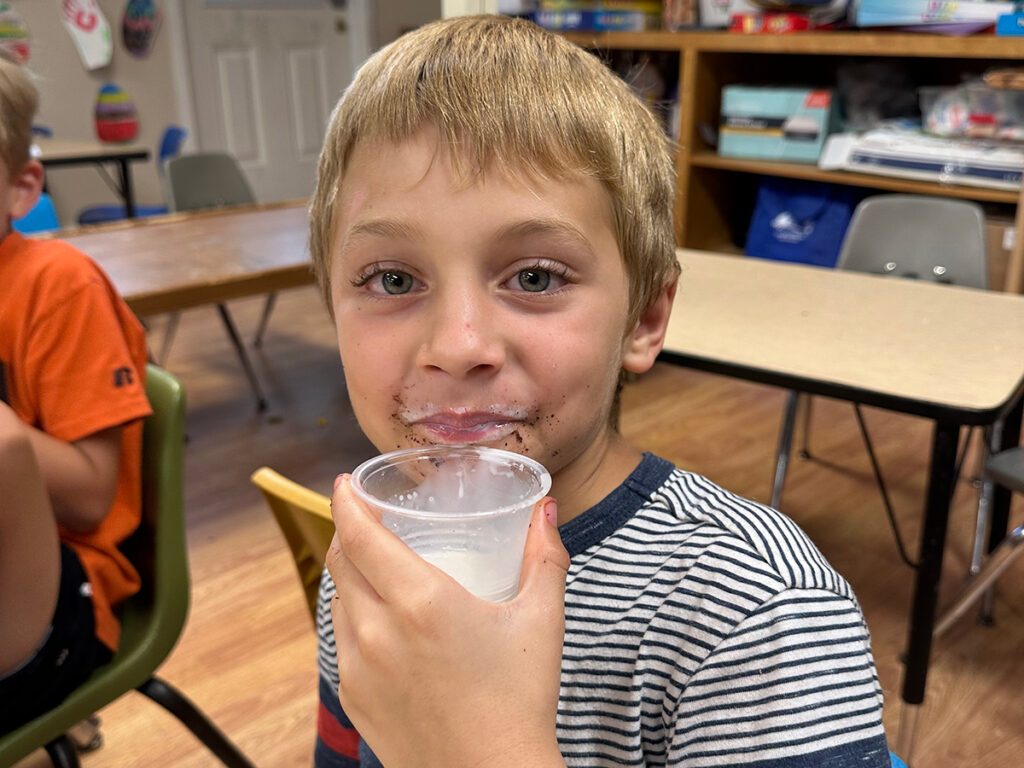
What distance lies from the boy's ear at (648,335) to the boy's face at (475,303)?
8cm

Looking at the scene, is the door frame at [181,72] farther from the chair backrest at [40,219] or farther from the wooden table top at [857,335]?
the wooden table top at [857,335]

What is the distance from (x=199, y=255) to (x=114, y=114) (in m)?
3.30

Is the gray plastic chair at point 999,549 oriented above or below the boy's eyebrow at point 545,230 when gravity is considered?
below

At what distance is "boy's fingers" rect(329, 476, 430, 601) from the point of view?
499 mm

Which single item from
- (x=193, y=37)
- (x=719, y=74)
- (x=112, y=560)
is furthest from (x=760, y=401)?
(x=193, y=37)

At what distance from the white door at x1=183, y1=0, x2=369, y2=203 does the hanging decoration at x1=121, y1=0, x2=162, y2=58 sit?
186mm

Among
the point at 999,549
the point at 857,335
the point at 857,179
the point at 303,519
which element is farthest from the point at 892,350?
the point at 857,179

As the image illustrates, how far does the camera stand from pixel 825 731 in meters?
0.61

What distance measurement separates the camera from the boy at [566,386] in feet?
2.03

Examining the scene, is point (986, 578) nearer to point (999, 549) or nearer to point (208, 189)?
point (999, 549)

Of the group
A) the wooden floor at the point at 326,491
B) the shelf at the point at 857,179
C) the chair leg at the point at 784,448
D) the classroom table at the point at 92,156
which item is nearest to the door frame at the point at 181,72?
the classroom table at the point at 92,156

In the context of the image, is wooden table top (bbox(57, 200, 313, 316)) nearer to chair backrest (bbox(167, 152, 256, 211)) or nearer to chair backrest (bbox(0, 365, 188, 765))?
chair backrest (bbox(167, 152, 256, 211))

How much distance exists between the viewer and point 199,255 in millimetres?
2480

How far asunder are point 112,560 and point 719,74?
306 cm
